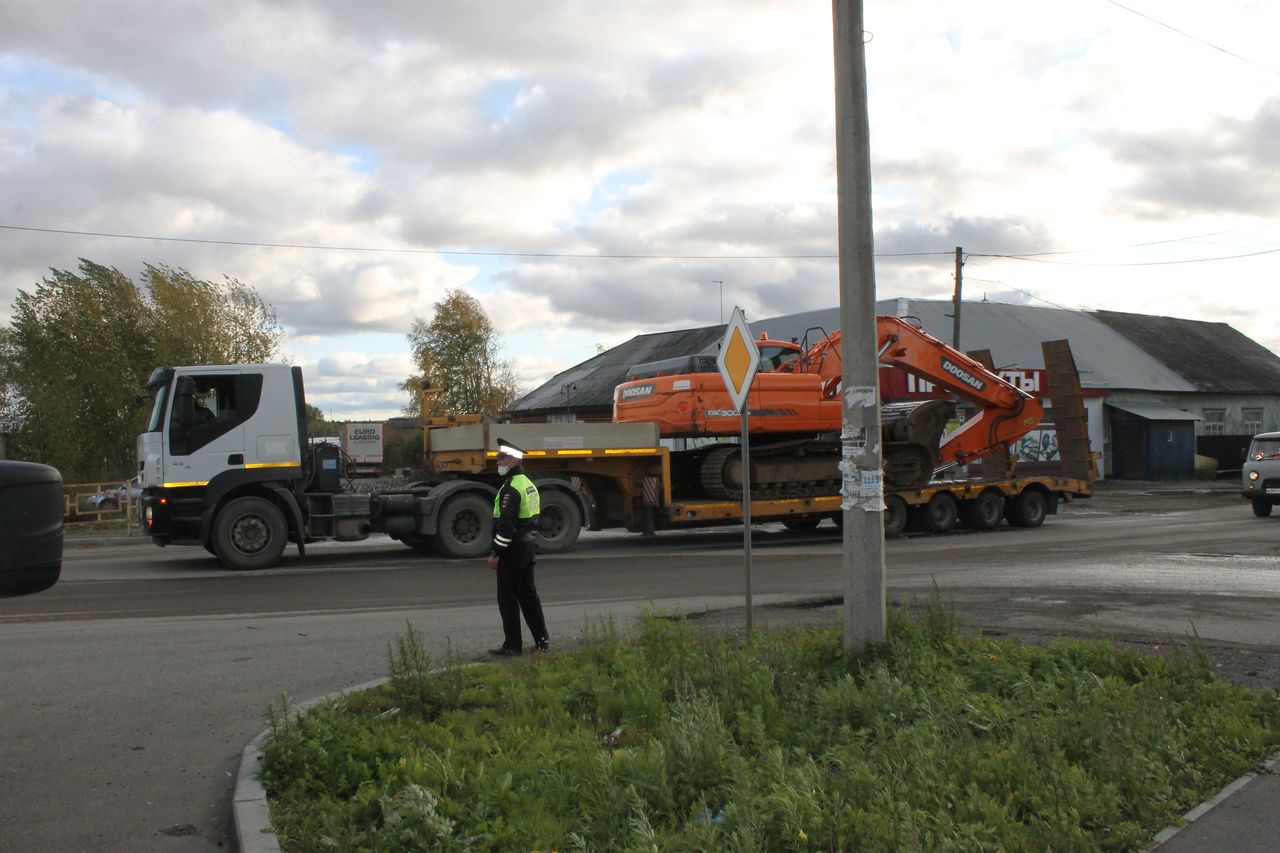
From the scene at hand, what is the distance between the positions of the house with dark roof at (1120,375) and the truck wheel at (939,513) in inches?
658

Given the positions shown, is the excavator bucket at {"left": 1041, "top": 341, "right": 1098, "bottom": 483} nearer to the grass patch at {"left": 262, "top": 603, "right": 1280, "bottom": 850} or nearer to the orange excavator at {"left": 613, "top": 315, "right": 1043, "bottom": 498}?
the orange excavator at {"left": 613, "top": 315, "right": 1043, "bottom": 498}

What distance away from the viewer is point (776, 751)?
5.08m

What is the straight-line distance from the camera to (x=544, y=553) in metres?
17.9

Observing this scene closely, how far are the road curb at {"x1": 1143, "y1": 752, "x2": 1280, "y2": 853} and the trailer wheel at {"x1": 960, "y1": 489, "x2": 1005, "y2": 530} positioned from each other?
55.9 feet

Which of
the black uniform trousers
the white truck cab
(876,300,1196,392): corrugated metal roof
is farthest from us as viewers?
(876,300,1196,392): corrugated metal roof

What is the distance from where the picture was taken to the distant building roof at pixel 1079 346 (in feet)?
154

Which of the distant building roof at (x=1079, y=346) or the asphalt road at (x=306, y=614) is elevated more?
the distant building roof at (x=1079, y=346)

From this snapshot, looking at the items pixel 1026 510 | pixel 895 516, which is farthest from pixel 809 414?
pixel 1026 510

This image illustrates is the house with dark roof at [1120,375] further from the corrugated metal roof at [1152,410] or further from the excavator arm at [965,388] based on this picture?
the excavator arm at [965,388]

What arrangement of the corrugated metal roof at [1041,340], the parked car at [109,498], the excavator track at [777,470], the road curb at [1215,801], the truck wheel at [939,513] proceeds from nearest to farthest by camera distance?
the road curb at [1215,801], the excavator track at [777,470], the truck wheel at [939,513], the parked car at [109,498], the corrugated metal roof at [1041,340]

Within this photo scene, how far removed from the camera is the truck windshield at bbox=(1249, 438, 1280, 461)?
24.4 m

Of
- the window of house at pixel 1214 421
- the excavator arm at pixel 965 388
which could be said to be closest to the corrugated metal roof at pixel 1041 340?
the window of house at pixel 1214 421

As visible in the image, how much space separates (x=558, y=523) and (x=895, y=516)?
681cm

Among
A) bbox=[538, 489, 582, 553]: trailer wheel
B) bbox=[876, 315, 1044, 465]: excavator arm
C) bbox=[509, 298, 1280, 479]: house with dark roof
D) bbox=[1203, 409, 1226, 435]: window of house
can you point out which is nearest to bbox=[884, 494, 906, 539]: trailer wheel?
bbox=[876, 315, 1044, 465]: excavator arm
